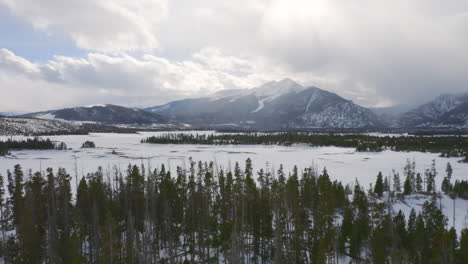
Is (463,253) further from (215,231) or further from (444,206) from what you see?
(444,206)

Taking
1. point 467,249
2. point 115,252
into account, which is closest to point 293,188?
point 467,249

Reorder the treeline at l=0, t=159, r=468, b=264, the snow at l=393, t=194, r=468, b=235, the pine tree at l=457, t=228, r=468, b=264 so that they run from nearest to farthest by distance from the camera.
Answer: the pine tree at l=457, t=228, r=468, b=264 < the treeline at l=0, t=159, r=468, b=264 < the snow at l=393, t=194, r=468, b=235

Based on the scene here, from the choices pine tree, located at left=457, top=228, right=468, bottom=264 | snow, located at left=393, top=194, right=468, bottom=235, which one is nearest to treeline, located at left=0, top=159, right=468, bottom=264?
pine tree, located at left=457, top=228, right=468, bottom=264

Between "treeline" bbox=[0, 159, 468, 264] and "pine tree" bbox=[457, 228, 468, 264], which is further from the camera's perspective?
"treeline" bbox=[0, 159, 468, 264]

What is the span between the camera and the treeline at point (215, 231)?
121ft

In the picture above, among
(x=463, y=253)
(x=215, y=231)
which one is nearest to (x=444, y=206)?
(x=463, y=253)

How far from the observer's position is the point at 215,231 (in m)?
46.2

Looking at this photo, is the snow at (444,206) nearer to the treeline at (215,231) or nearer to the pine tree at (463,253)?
the treeline at (215,231)

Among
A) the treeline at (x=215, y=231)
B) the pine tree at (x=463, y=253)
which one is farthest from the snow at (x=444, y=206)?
the pine tree at (x=463, y=253)

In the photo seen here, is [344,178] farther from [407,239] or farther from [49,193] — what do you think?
[49,193]

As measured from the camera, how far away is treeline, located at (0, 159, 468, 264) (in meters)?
37.0

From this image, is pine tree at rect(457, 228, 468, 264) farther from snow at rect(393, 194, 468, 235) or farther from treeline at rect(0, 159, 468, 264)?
snow at rect(393, 194, 468, 235)

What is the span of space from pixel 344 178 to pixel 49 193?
86.2 metres

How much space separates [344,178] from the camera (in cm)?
9938
